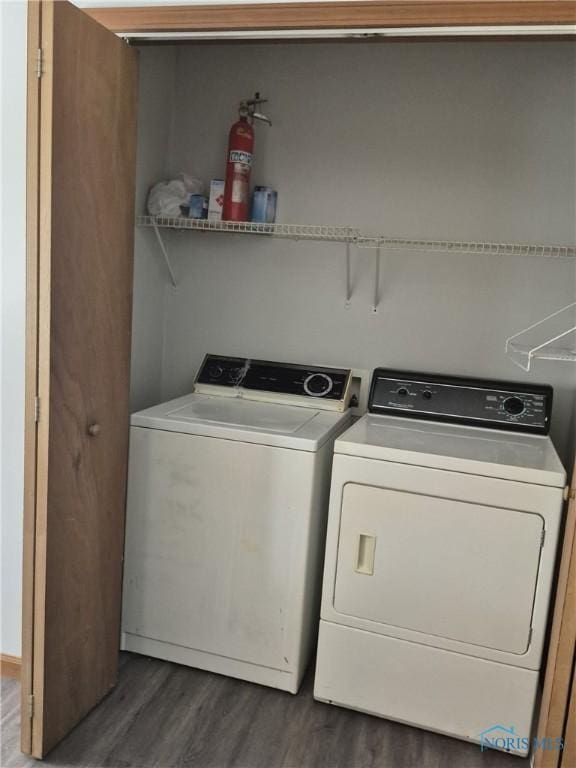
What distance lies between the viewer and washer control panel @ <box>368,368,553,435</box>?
2.43m

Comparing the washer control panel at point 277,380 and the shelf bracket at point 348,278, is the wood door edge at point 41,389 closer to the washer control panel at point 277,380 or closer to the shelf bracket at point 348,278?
the washer control panel at point 277,380

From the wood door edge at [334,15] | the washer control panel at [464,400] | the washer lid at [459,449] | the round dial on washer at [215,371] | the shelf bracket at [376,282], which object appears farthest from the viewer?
the round dial on washer at [215,371]

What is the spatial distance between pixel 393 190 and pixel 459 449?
3.71ft

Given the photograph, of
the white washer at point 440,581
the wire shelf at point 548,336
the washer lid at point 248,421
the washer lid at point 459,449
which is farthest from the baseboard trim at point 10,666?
the wire shelf at point 548,336

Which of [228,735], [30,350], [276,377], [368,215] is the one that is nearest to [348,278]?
[368,215]

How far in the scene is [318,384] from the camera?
2684mm

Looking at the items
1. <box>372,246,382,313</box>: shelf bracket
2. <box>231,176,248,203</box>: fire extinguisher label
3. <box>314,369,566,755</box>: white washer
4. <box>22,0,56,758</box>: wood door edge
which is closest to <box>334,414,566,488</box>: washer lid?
<box>314,369,566,755</box>: white washer

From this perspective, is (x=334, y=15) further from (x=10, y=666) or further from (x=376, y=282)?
(x=10, y=666)

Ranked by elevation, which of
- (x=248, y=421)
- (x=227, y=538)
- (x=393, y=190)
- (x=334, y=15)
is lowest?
(x=227, y=538)

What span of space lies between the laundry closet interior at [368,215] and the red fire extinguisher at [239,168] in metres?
0.15

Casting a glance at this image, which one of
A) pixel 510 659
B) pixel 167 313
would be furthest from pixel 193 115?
pixel 510 659

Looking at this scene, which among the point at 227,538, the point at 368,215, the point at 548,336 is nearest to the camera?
the point at 227,538

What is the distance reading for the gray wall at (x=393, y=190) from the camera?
2.49 metres

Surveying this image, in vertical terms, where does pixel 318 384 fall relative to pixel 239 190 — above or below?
below
